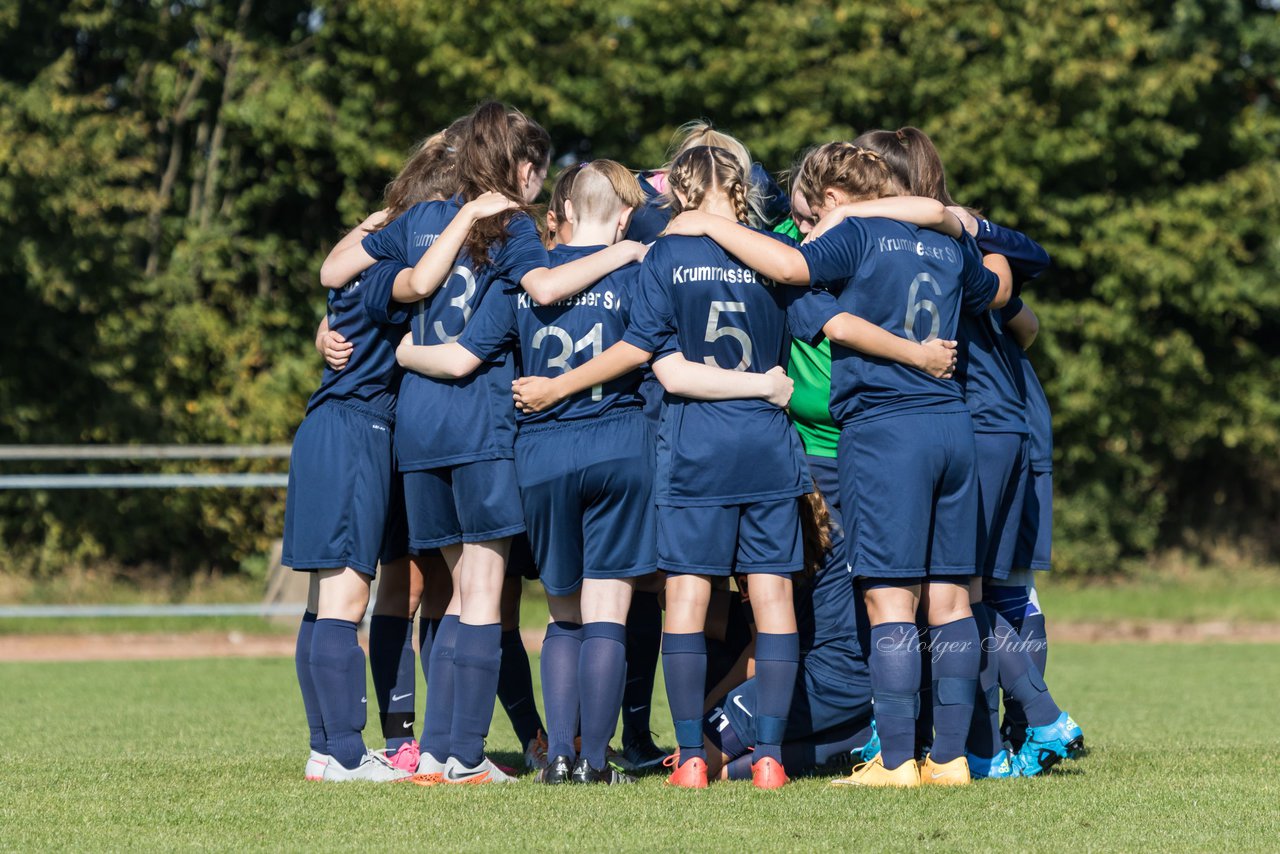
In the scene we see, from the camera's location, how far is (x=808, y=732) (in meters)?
5.05

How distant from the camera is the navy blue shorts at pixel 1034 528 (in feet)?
17.4

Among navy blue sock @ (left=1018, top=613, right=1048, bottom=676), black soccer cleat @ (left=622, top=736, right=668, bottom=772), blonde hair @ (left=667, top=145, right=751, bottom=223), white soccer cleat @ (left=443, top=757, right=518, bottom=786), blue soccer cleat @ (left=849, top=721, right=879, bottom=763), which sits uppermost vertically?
blonde hair @ (left=667, top=145, right=751, bottom=223)

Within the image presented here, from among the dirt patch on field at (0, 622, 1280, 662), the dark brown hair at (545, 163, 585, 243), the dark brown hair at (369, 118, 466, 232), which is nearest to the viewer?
the dark brown hair at (545, 163, 585, 243)

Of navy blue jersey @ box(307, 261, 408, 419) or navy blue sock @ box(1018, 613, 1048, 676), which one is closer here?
navy blue jersey @ box(307, 261, 408, 419)

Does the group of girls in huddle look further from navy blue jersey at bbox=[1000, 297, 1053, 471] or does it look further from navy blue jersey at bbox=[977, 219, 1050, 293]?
navy blue jersey at bbox=[1000, 297, 1053, 471]

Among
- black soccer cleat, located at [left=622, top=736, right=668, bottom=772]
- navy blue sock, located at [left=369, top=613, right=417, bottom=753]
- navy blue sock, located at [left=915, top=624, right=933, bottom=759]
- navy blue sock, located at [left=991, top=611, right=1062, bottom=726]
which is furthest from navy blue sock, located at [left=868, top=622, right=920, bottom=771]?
navy blue sock, located at [left=369, top=613, right=417, bottom=753]

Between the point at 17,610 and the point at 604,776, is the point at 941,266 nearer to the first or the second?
the point at 604,776

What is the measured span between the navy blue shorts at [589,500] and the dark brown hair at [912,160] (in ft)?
4.10

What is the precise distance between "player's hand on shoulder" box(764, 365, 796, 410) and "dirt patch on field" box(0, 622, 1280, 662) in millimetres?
6668

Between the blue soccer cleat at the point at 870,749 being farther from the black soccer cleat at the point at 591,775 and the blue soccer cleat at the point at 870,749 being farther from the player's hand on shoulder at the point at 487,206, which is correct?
the player's hand on shoulder at the point at 487,206

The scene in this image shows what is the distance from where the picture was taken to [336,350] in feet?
16.4

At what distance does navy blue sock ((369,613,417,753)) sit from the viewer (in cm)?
523

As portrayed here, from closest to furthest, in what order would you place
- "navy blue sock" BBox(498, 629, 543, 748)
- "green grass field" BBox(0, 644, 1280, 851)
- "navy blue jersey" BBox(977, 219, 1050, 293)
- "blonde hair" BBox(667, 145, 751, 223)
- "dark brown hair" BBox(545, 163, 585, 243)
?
1. "green grass field" BBox(0, 644, 1280, 851)
2. "blonde hair" BBox(667, 145, 751, 223)
3. "dark brown hair" BBox(545, 163, 585, 243)
4. "navy blue jersey" BBox(977, 219, 1050, 293)
5. "navy blue sock" BBox(498, 629, 543, 748)

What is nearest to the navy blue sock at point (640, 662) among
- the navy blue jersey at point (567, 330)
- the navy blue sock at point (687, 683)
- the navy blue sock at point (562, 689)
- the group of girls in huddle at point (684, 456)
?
the group of girls in huddle at point (684, 456)
